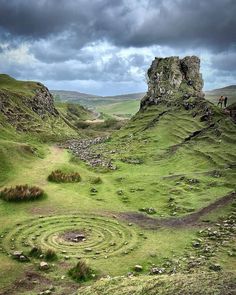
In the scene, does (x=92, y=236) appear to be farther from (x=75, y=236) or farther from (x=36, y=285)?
(x=36, y=285)

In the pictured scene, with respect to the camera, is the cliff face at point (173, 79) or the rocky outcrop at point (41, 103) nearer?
the cliff face at point (173, 79)

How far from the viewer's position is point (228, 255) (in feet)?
110

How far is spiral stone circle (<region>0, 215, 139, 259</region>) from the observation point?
3447cm

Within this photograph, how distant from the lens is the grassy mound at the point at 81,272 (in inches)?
1139

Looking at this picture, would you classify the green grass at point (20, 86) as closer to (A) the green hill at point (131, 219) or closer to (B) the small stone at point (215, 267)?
(A) the green hill at point (131, 219)

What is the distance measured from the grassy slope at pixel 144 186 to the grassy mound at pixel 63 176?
108 centimetres

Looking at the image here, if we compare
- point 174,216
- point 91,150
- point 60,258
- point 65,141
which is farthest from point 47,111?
point 60,258

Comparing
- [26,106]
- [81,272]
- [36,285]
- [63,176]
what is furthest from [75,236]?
[26,106]

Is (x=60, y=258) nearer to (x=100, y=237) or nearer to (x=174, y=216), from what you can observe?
(x=100, y=237)

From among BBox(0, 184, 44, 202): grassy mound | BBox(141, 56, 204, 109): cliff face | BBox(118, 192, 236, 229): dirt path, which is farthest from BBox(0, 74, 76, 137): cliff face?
BBox(118, 192, 236, 229): dirt path

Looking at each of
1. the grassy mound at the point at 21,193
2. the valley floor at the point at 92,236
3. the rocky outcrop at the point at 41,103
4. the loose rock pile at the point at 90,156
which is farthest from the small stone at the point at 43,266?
the rocky outcrop at the point at 41,103

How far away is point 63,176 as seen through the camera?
5759 centimetres

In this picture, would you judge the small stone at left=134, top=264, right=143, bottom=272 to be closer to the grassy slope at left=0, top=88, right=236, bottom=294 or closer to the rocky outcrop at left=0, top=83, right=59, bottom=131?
the grassy slope at left=0, top=88, right=236, bottom=294

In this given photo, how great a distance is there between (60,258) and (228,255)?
13.5 metres
